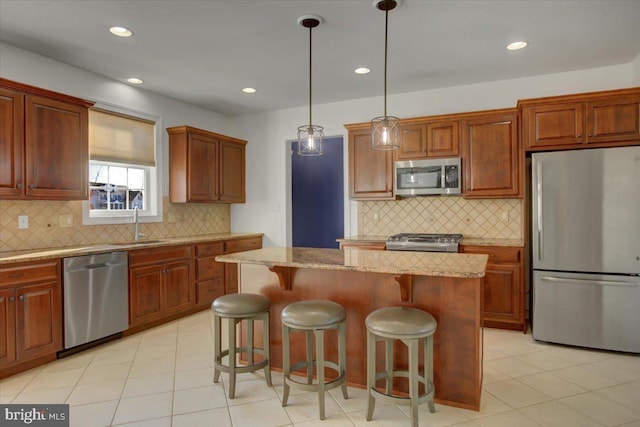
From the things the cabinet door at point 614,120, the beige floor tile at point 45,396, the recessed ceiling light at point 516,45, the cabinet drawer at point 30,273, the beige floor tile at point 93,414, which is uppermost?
the recessed ceiling light at point 516,45

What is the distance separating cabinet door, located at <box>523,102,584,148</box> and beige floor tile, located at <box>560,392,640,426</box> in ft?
7.19

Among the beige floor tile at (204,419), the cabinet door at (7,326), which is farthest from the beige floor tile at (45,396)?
the beige floor tile at (204,419)

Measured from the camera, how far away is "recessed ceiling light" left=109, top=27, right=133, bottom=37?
9.95ft

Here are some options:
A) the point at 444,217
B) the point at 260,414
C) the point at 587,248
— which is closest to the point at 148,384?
the point at 260,414

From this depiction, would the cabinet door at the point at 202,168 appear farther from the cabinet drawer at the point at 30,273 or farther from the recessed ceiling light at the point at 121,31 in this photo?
the cabinet drawer at the point at 30,273

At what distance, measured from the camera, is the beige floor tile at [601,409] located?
2.25 meters

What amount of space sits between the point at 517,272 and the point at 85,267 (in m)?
4.04

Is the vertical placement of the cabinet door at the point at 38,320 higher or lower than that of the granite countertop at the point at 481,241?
lower

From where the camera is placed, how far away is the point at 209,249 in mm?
4730

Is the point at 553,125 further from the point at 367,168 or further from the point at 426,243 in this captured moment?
the point at 367,168

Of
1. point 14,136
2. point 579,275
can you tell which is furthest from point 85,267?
point 579,275

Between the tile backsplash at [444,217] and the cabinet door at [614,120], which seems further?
the tile backsplash at [444,217]

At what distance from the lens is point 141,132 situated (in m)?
4.57

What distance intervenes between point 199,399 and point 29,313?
1.58 metres
